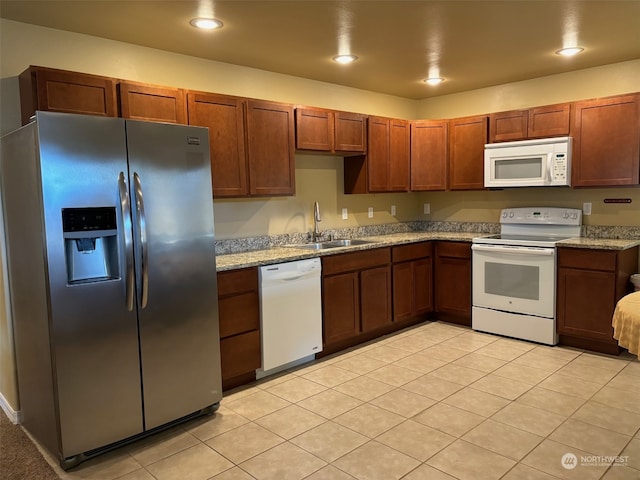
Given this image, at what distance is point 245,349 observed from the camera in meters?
3.36

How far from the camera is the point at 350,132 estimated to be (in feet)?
14.5

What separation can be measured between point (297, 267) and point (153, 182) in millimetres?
1366

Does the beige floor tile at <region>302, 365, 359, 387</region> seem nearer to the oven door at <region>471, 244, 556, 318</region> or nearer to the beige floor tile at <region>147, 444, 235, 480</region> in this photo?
the beige floor tile at <region>147, 444, 235, 480</region>

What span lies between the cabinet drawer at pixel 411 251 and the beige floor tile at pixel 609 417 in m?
2.01

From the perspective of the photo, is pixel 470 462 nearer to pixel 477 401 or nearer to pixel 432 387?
pixel 477 401

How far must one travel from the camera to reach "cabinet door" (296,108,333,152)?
4.01m

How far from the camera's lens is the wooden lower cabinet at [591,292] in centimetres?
378

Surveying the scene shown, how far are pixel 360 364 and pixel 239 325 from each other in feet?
3.59

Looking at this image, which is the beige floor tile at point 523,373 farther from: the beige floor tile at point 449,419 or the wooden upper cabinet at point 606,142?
the wooden upper cabinet at point 606,142

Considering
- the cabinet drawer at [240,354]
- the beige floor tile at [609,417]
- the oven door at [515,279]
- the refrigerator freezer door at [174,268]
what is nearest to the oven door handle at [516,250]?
the oven door at [515,279]

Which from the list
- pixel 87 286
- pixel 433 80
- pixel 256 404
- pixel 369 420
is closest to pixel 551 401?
pixel 369 420

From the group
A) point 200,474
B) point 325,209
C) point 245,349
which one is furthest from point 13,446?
point 325,209

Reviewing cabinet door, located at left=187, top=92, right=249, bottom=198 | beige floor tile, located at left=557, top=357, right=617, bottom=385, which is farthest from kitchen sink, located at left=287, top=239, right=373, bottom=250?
beige floor tile, located at left=557, top=357, right=617, bottom=385

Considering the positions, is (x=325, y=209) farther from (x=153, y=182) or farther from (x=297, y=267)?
(x=153, y=182)
